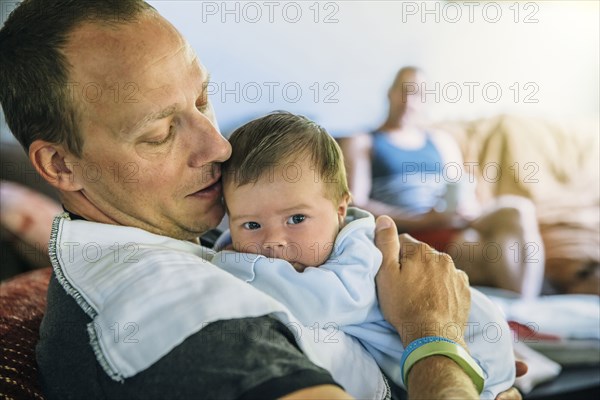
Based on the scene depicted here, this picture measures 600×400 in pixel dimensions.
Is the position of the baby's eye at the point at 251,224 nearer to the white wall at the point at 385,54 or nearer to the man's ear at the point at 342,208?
the man's ear at the point at 342,208

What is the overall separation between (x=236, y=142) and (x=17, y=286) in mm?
826

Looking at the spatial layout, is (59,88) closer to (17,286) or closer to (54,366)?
(54,366)

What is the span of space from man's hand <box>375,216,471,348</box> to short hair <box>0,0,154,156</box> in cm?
63

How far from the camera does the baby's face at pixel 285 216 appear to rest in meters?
1.22

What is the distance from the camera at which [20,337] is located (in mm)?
1322

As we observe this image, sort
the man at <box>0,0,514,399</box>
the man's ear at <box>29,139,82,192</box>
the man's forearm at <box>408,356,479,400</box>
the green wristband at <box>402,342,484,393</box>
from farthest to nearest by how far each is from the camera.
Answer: the man's ear at <box>29,139,82,192</box> < the green wristband at <box>402,342,484,393</box> < the man's forearm at <box>408,356,479,400</box> < the man at <box>0,0,514,399</box>

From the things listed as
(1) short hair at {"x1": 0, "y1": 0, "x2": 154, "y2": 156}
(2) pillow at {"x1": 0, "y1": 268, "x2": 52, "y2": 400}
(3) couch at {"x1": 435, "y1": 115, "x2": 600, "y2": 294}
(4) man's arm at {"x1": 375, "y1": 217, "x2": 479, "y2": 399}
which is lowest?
(3) couch at {"x1": 435, "y1": 115, "x2": 600, "y2": 294}

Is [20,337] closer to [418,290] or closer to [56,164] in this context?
[56,164]

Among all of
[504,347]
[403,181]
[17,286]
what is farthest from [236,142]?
[403,181]

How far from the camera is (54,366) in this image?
1.08 metres

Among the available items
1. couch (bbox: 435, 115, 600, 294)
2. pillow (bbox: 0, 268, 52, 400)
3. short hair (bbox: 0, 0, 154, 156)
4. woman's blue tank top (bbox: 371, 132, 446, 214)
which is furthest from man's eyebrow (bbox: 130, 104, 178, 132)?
couch (bbox: 435, 115, 600, 294)

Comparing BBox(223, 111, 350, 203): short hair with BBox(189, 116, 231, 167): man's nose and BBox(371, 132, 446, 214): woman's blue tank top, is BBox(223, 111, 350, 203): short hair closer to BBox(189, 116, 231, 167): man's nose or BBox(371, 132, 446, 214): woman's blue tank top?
BBox(189, 116, 231, 167): man's nose

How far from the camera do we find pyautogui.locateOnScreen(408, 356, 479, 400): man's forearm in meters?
0.98

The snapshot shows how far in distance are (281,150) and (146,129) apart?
0.26 metres
